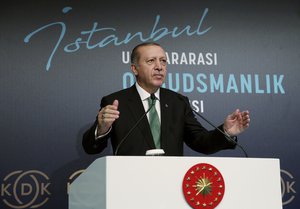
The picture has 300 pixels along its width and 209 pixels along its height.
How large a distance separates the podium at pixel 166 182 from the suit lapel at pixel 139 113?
64 centimetres

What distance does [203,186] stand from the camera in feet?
6.60

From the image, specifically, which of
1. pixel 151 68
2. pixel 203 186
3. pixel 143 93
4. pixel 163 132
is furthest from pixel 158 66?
pixel 203 186

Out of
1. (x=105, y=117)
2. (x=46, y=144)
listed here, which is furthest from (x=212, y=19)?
(x=105, y=117)

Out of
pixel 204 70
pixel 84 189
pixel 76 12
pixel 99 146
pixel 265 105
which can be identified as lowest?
pixel 84 189

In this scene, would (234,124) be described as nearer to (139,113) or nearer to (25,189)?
(139,113)

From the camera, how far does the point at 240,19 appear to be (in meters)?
4.14

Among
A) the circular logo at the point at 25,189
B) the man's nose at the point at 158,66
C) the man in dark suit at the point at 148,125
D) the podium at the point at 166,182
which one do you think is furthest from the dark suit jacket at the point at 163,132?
the circular logo at the point at 25,189

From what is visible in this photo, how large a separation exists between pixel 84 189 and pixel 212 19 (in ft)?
7.32

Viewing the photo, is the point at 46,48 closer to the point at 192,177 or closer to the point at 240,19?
the point at 240,19

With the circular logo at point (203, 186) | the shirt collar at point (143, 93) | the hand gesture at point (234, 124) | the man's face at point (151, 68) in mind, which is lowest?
the circular logo at point (203, 186)

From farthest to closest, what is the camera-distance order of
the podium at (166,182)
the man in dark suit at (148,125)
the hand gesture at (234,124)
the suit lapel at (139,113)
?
the suit lapel at (139,113)
the man in dark suit at (148,125)
the hand gesture at (234,124)
the podium at (166,182)

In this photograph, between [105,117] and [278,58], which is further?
[278,58]

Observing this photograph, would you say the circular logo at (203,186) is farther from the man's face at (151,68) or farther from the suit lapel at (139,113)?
the man's face at (151,68)

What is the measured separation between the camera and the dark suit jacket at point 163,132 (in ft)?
8.68
